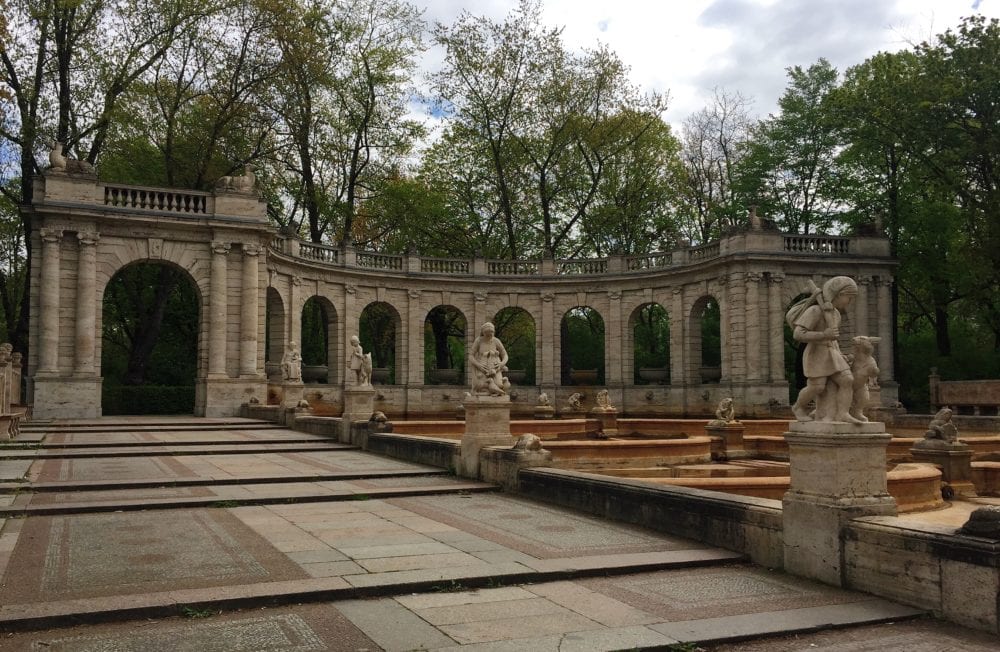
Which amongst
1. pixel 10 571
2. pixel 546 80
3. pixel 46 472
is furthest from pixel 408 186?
pixel 10 571

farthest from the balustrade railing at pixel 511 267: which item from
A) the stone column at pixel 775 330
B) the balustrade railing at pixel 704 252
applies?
the stone column at pixel 775 330

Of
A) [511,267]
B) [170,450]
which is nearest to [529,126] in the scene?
[511,267]

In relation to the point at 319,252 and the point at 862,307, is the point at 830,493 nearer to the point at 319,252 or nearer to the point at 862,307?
the point at 862,307

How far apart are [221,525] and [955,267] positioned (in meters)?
33.5

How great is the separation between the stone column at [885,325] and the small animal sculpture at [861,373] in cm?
2803

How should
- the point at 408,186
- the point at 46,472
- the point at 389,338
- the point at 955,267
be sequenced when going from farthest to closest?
the point at 389,338
the point at 408,186
the point at 955,267
the point at 46,472

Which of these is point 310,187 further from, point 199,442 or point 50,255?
point 199,442

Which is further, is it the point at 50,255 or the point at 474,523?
the point at 50,255

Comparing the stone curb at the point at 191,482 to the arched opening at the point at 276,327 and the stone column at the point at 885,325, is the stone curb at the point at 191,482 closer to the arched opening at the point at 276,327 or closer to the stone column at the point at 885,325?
the arched opening at the point at 276,327

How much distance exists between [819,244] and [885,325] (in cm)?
430

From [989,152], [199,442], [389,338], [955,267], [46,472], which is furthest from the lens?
[389,338]

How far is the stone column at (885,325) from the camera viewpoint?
34125 millimetres

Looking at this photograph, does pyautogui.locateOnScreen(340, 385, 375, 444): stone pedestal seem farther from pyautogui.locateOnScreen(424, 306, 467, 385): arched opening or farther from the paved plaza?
pyautogui.locateOnScreen(424, 306, 467, 385): arched opening

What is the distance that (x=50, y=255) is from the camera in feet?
87.0
